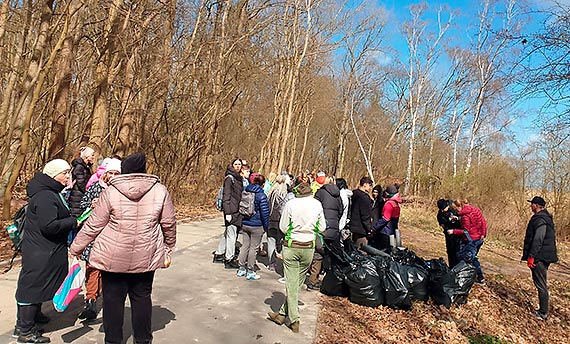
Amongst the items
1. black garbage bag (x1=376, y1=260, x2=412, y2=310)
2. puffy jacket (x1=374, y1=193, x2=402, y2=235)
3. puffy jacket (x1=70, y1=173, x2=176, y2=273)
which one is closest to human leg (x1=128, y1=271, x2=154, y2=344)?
puffy jacket (x1=70, y1=173, x2=176, y2=273)

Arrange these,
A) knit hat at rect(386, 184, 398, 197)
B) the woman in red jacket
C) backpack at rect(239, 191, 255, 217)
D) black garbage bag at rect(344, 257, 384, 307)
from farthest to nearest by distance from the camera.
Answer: knit hat at rect(386, 184, 398, 197) < the woman in red jacket < backpack at rect(239, 191, 255, 217) < black garbage bag at rect(344, 257, 384, 307)

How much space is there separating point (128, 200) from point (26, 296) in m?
1.43

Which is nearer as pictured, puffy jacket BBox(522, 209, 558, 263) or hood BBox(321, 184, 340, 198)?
puffy jacket BBox(522, 209, 558, 263)

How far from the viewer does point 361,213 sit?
810 centimetres

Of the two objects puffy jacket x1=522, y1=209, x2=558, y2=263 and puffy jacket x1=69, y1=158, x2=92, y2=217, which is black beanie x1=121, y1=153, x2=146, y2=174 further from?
puffy jacket x1=522, y1=209, x2=558, y2=263

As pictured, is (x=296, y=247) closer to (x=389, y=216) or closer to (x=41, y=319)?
(x=41, y=319)

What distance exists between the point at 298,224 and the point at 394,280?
2.17m

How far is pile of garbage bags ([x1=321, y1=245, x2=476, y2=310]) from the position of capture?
649 centimetres

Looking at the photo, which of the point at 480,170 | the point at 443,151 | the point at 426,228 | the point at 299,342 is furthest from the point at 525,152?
the point at 299,342

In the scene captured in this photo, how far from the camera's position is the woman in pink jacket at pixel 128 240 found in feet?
12.3

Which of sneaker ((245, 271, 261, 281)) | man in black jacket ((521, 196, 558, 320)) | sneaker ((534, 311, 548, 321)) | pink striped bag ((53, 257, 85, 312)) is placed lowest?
sneaker ((534, 311, 548, 321))

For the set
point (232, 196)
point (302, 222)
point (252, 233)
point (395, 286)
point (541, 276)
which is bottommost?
point (395, 286)

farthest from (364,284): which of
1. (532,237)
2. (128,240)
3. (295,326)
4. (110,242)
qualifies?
(110,242)

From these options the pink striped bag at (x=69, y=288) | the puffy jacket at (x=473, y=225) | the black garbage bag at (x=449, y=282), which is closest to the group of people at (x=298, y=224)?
the puffy jacket at (x=473, y=225)
